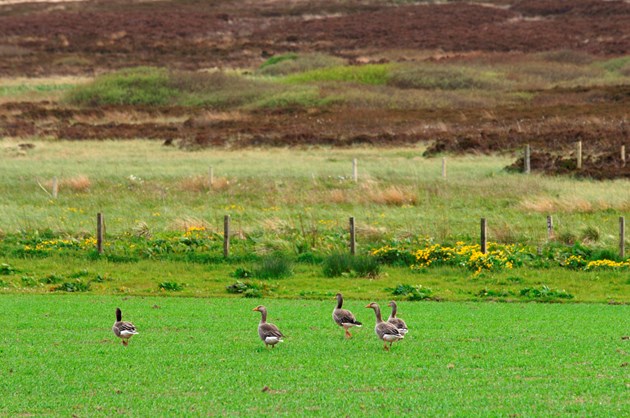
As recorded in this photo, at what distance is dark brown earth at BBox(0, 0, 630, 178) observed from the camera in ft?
201

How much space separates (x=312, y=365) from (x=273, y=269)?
1277 cm

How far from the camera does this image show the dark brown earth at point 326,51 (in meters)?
61.2

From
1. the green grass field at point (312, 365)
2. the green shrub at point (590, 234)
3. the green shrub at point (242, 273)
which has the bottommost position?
the green shrub at point (242, 273)

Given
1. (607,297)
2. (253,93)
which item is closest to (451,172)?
(607,297)

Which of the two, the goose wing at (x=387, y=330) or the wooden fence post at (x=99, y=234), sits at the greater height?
the goose wing at (x=387, y=330)

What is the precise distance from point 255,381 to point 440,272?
14.6 metres

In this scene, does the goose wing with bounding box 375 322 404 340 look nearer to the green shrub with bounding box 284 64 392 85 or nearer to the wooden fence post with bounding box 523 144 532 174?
the wooden fence post with bounding box 523 144 532 174

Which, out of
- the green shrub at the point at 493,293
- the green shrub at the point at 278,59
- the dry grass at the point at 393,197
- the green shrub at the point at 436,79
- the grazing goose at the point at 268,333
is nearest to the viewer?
the grazing goose at the point at 268,333

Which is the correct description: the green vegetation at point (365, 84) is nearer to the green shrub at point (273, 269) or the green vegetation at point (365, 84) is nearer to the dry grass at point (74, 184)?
the dry grass at point (74, 184)

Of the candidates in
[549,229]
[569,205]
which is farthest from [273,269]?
[569,205]

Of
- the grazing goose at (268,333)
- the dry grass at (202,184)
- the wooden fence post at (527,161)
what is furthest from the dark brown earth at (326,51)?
the grazing goose at (268,333)

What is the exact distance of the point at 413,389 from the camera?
14.3m

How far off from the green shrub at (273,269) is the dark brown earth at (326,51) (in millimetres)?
20062

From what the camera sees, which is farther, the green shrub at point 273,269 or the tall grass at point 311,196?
the tall grass at point 311,196
